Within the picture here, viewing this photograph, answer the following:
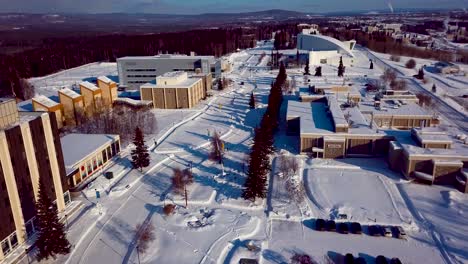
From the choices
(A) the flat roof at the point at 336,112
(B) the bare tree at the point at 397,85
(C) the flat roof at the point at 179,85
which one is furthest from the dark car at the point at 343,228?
(B) the bare tree at the point at 397,85

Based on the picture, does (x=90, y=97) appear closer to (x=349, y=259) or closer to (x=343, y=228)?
(x=343, y=228)

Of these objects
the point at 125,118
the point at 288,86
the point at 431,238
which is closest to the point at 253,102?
the point at 288,86

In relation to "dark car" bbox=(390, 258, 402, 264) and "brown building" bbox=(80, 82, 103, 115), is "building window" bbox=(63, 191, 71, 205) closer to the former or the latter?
"dark car" bbox=(390, 258, 402, 264)

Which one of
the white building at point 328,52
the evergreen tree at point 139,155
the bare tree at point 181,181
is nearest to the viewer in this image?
the bare tree at point 181,181

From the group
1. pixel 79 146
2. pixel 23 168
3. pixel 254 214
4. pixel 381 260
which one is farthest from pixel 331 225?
pixel 79 146

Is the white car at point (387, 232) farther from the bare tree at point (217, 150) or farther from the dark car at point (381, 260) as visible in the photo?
the bare tree at point (217, 150)

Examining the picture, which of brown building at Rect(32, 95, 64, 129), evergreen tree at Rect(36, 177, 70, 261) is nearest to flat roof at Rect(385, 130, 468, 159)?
evergreen tree at Rect(36, 177, 70, 261)
